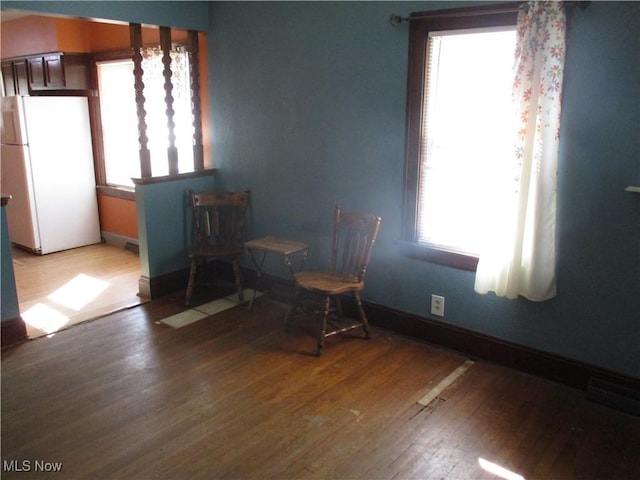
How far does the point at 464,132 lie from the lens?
295 centimetres

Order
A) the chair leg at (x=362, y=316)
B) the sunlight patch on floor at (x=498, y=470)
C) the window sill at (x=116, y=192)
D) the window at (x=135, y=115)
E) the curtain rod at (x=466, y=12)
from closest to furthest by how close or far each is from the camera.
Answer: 1. the sunlight patch on floor at (x=498, y=470)
2. the curtain rod at (x=466, y=12)
3. the chair leg at (x=362, y=316)
4. the window at (x=135, y=115)
5. the window sill at (x=116, y=192)

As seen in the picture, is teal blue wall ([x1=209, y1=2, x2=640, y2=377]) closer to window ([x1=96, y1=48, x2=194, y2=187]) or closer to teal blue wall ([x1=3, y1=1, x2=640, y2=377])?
teal blue wall ([x1=3, y1=1, x2=640, y2=377])

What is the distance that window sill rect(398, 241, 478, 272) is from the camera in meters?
3.02

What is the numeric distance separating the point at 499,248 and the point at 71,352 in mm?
2530

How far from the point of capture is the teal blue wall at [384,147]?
→ 2.48 meters

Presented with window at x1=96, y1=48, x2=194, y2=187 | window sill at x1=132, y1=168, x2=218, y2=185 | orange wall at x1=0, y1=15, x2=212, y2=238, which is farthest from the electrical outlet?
window at x1=96, y1=48, x2=194, y2=187

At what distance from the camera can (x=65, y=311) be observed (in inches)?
149

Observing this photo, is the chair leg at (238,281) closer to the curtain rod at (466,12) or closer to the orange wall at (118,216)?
the orange wall at (118,216)

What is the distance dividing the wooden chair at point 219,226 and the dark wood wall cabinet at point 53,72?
2153 millimetres

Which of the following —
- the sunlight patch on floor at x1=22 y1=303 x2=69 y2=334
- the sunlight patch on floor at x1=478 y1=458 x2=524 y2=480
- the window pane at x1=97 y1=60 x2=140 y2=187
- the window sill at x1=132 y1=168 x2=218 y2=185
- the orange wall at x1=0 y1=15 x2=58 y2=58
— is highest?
the orange wall at x1=0 y1=15 x2=58 y2=58

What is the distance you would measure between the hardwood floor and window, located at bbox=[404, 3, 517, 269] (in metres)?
0.74

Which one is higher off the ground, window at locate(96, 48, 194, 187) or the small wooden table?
window at locate(96, 48, 194, 187)

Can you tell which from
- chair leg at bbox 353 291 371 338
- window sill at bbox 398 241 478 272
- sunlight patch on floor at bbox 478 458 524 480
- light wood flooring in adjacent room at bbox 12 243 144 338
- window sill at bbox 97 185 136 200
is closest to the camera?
sunlight patch on floor at bbox 478 458 524 480

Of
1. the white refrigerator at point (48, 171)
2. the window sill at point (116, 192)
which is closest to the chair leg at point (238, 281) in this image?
the window sill at point (116, 192)
